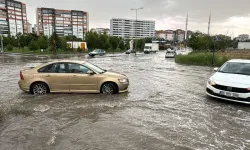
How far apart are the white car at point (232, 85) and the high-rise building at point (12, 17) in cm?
11137

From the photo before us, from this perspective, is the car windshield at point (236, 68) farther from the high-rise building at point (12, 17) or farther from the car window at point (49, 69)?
the high-rise building at point (12, 17)

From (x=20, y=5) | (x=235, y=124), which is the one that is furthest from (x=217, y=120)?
(x=20, y=5)

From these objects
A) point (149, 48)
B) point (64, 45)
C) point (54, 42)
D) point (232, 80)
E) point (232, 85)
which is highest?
point (54, 42)

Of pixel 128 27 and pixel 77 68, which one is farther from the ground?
pixel 128 27

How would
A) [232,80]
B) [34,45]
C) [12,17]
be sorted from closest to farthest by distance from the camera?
[232,80]
[34,45]
[12,17]

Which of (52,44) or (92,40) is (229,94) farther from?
(92,40)

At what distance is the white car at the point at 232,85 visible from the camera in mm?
6613

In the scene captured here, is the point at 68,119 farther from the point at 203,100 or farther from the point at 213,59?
the point at 213,59

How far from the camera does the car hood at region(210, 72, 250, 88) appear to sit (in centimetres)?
669

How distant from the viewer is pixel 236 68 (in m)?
8.23

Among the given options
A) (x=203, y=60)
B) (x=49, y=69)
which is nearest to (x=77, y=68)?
(x=49, y=69)

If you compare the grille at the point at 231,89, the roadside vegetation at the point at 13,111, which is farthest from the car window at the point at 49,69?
the grille at the point at 231,89

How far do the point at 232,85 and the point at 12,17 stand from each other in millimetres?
126348

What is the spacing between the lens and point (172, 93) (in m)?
8.86
